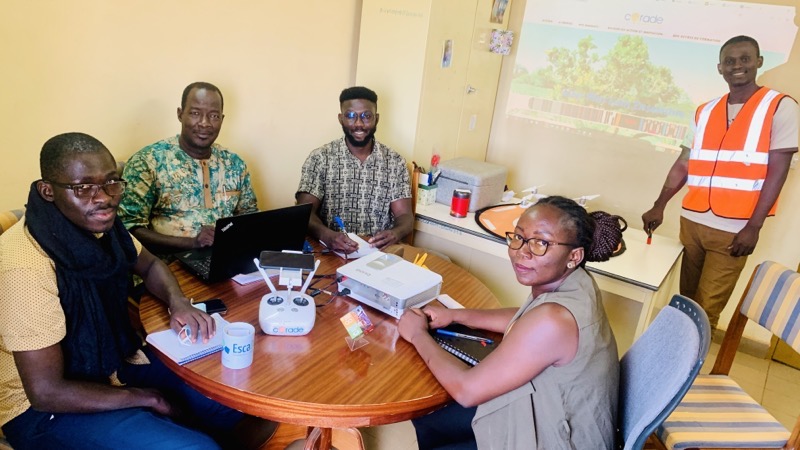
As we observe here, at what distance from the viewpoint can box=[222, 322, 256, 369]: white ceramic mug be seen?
46.9 inches

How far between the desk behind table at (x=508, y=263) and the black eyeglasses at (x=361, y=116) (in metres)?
0.55

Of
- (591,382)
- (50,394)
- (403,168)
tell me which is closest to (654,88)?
(403,168)

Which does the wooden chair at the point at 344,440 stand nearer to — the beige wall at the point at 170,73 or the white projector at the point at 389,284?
the white projector at the point at 389,284

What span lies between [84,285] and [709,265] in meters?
2.67

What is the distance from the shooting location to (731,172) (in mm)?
2430

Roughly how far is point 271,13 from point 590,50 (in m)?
1.94

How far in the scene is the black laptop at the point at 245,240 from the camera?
1511 millimetres

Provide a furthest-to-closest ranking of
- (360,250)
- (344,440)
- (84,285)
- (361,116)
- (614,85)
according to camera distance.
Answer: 1. (614,85)
2. (361,116)
3. (360,250)
4. (344,440)
5. (84,285)

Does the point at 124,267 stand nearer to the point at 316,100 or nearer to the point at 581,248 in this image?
the point at 581,248

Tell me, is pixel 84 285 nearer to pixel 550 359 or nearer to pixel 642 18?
pixel 550 359

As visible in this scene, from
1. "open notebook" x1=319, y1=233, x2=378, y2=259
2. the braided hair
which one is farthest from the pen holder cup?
the braided hair

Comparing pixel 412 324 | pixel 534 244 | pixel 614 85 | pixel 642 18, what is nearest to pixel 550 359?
pixel 534 244

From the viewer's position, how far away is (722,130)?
8.10ft

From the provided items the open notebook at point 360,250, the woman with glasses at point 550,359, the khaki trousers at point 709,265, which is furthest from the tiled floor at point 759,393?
the woman with glasses at point 550,359
